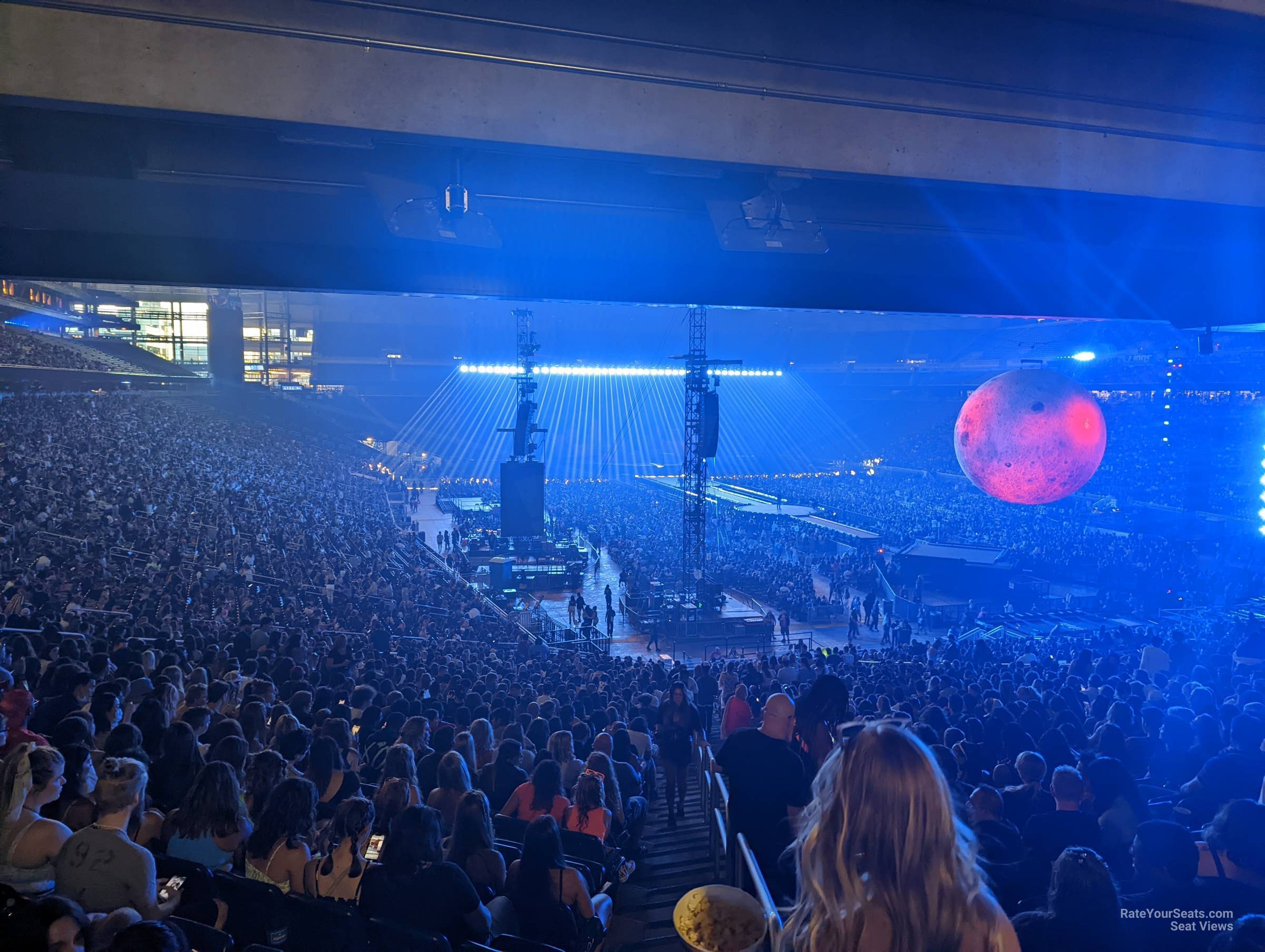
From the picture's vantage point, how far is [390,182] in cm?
336

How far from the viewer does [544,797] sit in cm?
403

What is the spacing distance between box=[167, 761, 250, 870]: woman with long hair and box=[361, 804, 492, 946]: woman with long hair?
0.83 metres

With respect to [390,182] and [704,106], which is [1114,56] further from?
[390,182]

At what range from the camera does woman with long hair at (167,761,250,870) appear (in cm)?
317

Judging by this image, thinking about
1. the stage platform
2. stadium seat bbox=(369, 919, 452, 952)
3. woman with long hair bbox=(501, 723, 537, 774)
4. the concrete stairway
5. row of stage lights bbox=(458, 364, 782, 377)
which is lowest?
the stage platform

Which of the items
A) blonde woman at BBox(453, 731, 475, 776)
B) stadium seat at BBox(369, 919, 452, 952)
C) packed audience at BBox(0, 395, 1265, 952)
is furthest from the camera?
blonde woman at BBox(453, 731, 475, 776)

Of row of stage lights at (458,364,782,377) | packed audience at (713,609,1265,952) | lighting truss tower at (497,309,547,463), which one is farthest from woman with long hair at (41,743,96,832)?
row of stage lights at (458,364,782,377)

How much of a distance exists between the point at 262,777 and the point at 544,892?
4.83 feet

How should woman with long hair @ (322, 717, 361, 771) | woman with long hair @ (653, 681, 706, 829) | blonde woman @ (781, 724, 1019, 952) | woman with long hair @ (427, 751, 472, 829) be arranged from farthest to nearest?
1. woman with long hair @ (653, 681, 706, 829)
2. woman with long hair @ (322, 717, 361, 771)
3. woman with long hair @ (427, 751, 472, 829)
4. blonde woman @ (781, 724, 1019, 952)

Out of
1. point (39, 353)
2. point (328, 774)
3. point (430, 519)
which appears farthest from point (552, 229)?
point (430, 519)

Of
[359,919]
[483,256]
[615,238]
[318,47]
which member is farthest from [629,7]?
[359,919]

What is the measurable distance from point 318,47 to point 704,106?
1.34 meters

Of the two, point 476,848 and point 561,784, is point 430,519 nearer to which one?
point 561,784

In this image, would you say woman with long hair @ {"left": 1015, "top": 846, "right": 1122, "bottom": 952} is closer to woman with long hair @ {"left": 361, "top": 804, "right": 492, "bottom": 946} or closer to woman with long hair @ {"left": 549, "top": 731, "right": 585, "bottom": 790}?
woman with long hair @ {"left": 361, "top": 804, "right": 492, "bottom": 946}
